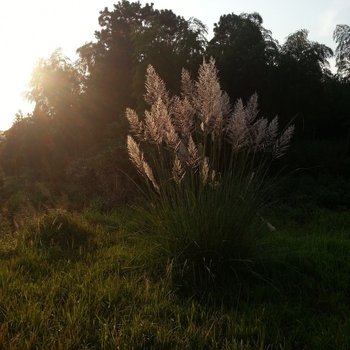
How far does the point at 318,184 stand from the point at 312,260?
7.50 m

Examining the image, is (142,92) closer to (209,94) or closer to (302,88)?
(302,88)

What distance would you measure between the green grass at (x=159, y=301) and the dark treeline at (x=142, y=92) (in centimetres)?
698

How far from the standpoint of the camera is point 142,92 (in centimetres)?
1553

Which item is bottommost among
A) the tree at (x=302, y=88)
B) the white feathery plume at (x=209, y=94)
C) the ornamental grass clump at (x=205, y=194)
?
the ornamental grass clump at (x=205, y=194)

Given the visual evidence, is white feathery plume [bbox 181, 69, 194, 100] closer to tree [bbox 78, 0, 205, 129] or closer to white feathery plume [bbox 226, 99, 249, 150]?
white feathery plume [bbox 226, 99, 249, 150]

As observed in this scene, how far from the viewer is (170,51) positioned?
15.7 m

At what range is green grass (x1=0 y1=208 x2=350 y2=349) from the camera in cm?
312

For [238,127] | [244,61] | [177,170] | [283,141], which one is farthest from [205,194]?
[244,61]

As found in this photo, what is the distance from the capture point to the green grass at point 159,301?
3115 millimetres

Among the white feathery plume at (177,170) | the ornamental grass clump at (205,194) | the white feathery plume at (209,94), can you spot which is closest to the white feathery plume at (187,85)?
the ornamental grass clump at (205,194)

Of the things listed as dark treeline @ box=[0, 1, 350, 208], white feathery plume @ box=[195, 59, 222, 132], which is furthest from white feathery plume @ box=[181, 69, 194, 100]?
dark treeline @ box=[0, 1, 350, 208]

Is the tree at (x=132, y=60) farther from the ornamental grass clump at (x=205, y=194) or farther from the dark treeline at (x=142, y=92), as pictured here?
the ornamental grass clump at (x=205, y=194)

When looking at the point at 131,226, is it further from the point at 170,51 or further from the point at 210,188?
the point at 170,51

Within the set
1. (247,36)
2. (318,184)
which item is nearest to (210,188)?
(318,184)
